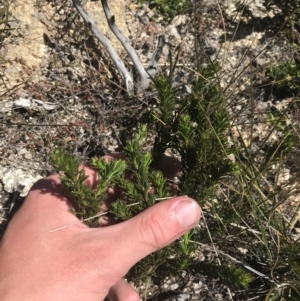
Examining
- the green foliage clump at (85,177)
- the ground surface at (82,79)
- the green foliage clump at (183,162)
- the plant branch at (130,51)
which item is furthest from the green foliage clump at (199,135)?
the plant branch at (130,51)

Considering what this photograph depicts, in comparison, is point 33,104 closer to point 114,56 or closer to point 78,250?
point 114,56

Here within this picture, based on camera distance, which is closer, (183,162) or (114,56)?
(183,162)

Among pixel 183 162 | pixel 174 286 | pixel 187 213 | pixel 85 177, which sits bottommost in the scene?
pixel 174 286

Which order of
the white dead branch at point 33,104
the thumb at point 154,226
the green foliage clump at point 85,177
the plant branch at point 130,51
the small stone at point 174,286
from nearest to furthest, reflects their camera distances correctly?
the green foliage clump at point 85,177 → the thumb at point 154,226 → the small stone at point 174,286 → the plant branch at point 130,51 → the white dead branch at point 33,104

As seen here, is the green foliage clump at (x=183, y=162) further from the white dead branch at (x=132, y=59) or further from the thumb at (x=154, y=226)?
the white dead branch at (x=132, y=59)

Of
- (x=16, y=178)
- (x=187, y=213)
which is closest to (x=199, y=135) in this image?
(x=187, y=213)

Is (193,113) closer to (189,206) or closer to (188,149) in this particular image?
(188,149)

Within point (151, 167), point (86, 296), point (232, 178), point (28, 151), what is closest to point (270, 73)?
point (232, 178)
